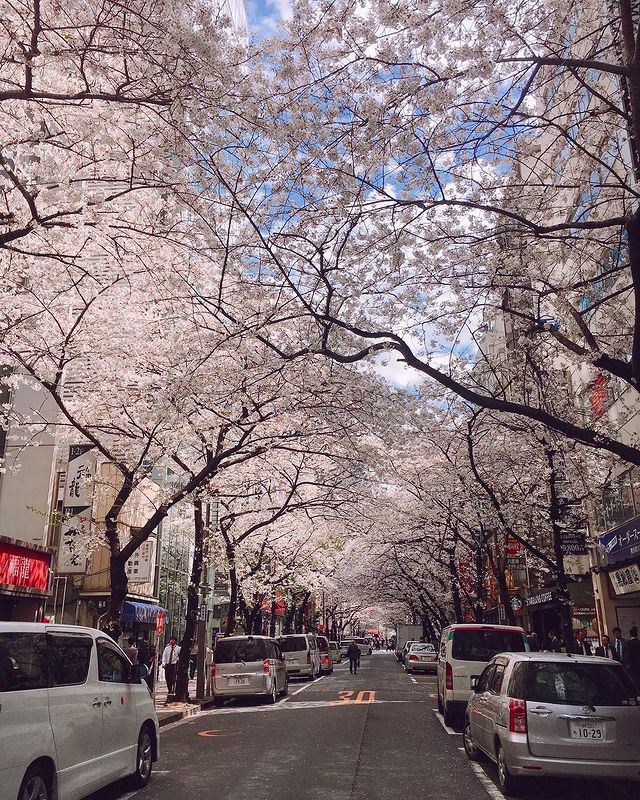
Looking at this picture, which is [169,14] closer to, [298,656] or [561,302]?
[561,302]

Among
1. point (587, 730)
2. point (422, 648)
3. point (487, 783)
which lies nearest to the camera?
point (587, 730)

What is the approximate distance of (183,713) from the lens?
676 inches

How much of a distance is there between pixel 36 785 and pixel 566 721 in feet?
17.9

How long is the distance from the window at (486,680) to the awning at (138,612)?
1692 cm

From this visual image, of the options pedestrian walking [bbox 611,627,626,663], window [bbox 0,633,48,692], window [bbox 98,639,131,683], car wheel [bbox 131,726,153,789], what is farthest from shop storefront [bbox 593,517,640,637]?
window [bbox 0,633,48,692]

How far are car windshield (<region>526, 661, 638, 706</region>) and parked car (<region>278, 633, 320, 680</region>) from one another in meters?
24.4

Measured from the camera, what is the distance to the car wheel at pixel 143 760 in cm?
860

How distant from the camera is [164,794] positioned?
8.20m


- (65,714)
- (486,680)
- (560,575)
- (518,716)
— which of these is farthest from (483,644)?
(65,714)

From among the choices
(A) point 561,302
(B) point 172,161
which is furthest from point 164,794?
(A) point 561,302

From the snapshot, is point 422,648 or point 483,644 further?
point 422,648

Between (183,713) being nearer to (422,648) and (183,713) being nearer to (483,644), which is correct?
(483,644)

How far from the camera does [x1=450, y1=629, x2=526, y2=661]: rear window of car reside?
14.5 m

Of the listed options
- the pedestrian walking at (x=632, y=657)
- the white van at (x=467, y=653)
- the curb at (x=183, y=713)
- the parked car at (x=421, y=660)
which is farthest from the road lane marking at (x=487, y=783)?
the parked car at (x=421, y=660)
